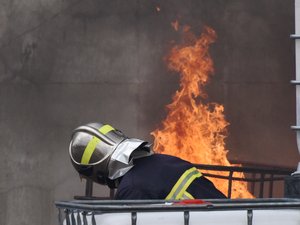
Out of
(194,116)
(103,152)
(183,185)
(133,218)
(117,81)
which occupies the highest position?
(117,81)

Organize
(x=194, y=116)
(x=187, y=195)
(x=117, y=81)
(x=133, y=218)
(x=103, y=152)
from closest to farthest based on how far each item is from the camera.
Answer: (x=133, y=218)
(x=187, y=195)
(x=103, y=152)
(x=194, y=116)
(x=117, y=81)

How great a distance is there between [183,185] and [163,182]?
9 cm

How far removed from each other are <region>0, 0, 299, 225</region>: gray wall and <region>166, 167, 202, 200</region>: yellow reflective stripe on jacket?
17.5 ft

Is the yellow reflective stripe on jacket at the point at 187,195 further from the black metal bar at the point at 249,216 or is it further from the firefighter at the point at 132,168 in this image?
the black metal bar at the point at 249,216

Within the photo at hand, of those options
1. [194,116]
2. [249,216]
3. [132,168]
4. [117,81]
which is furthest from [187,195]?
[117,81]

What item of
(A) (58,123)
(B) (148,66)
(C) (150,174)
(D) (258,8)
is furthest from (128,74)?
(C) (150,174)

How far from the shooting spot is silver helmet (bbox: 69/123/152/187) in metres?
4.02

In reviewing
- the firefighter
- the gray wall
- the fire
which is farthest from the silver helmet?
the gray wall

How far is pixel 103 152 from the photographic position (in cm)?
404

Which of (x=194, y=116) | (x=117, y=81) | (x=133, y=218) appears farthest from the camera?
(x=117, y=81)

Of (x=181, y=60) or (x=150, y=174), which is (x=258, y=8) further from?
(x=150, y=174)

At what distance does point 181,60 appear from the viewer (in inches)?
376

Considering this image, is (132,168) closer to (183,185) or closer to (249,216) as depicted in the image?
(183,185)

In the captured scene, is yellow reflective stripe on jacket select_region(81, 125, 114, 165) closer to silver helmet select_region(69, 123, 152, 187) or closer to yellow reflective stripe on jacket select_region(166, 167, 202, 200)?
silver helmet select_region(69, 123, 152, 187)
